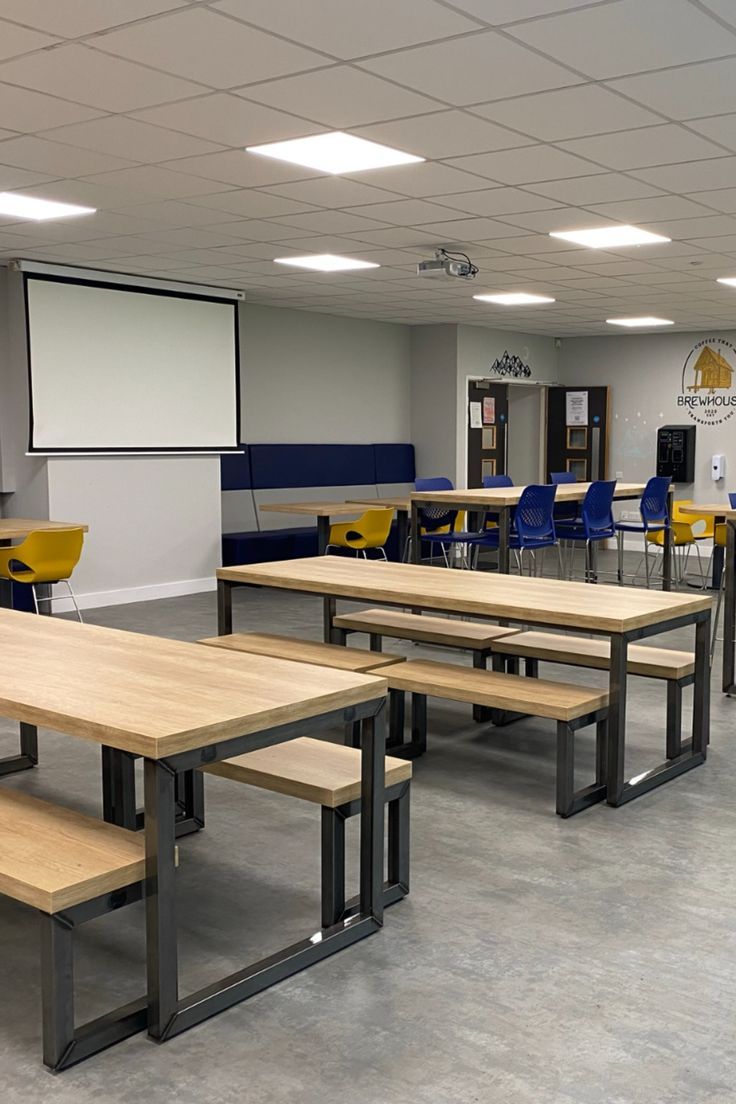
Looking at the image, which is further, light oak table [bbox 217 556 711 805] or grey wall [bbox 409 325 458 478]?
grey wall [bbox 409 325 458 478]

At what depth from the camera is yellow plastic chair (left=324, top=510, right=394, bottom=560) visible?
9055 millimetres

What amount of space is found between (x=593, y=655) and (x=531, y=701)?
73cm

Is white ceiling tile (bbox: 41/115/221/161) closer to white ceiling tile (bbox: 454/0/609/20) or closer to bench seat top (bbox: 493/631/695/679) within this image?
white ceiling tile (bbox: 454/0/609/20)

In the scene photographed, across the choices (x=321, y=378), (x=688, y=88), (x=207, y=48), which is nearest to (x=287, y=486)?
(x=321, y=378)

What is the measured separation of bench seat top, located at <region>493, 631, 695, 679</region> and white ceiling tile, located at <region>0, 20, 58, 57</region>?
9.87 ft

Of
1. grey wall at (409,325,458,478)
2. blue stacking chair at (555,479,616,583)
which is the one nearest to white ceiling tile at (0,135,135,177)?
blue stacking chair at (555,479,616,583)

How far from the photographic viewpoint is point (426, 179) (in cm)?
547

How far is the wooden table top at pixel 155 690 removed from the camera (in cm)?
245

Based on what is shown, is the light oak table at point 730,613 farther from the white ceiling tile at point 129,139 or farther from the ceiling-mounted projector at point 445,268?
the white ceiling tile at point 129,139

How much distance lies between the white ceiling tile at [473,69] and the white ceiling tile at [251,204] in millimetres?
1933

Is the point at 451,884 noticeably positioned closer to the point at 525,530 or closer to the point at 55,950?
the point at 55,950

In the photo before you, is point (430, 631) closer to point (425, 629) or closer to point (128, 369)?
point (425, 629)

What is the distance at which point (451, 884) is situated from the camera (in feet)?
11.2

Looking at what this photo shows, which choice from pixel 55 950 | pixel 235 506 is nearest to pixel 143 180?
pixel 55 950
